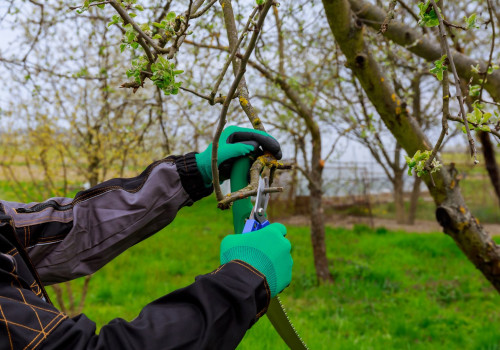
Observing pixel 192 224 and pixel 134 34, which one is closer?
pixel 134 34

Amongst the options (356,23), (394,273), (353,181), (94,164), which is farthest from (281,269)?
(353,181)

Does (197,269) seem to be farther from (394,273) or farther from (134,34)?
(134,34)

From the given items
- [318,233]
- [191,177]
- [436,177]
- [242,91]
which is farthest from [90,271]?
[318,233]

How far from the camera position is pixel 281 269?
1165mm

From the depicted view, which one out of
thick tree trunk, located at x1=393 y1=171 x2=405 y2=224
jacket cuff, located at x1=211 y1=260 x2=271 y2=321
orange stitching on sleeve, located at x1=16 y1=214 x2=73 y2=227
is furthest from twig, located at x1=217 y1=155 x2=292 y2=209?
thick tree trunk, located at x1=393 y1=171 x2=405 y2=224

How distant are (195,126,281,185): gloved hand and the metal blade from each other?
0.58m

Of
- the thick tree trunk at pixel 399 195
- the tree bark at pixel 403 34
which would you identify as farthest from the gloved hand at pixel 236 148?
the thick tree trunk at pixel 399 195

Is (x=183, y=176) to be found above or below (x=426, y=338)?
above

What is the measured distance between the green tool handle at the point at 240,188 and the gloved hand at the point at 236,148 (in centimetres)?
4

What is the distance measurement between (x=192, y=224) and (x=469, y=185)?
827 centimetres

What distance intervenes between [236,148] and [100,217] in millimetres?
611

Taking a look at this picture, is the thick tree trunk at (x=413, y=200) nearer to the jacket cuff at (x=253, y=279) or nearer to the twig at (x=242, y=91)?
the twig at (x=242, y=91)

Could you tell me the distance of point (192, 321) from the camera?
96 cm

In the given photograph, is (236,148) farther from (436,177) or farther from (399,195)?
(399,195)
